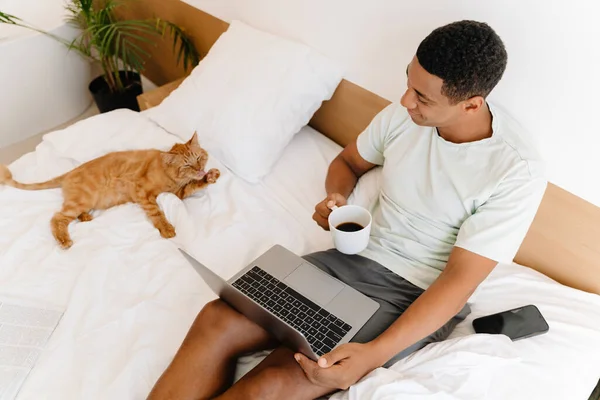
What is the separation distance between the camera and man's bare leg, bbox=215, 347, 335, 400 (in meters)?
0.95

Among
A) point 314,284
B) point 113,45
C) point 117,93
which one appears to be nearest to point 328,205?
point 314,284

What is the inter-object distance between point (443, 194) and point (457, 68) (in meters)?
0.31

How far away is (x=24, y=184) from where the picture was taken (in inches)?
61.4

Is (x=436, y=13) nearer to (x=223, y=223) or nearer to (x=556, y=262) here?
(x=556, y=262)

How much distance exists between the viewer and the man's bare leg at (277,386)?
0.95 metres

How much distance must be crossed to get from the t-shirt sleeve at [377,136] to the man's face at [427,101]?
0.64 ft

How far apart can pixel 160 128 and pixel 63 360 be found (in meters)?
0.96

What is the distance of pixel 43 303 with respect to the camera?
49.4 inches

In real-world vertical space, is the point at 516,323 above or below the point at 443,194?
below

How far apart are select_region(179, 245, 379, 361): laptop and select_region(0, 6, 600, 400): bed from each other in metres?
0.13

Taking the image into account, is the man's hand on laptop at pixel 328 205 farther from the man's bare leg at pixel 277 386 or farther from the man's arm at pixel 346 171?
the man's bare leg at pixel 277 386

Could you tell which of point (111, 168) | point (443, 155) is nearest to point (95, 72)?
point (111, 168)

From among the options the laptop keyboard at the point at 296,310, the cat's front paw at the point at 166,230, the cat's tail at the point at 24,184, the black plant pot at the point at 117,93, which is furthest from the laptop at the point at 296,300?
the black plant pot at the point at 117,93

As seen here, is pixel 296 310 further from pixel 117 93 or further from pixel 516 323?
pixel 117 93
